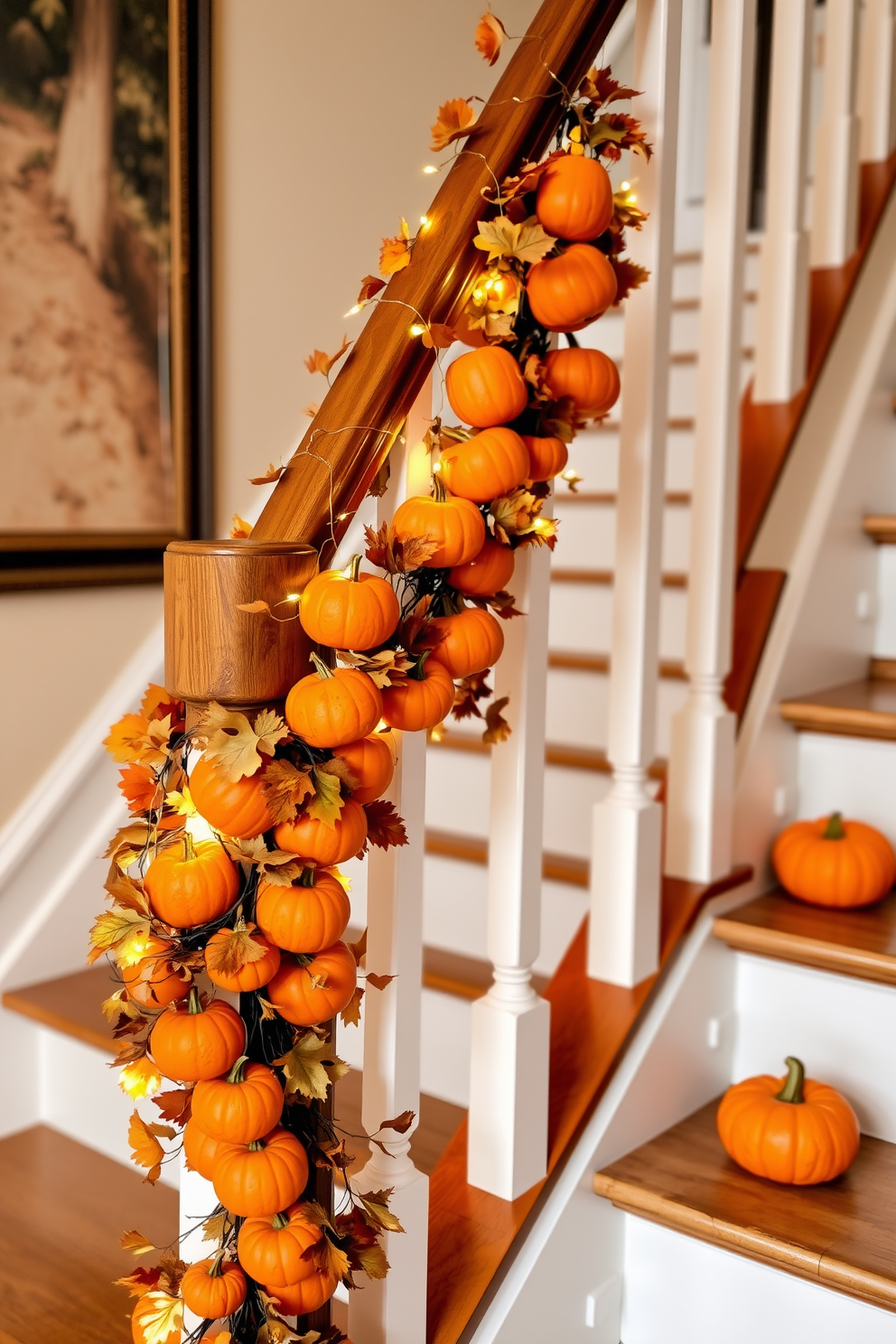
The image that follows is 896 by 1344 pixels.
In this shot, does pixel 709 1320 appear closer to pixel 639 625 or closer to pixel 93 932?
pixel 639 625

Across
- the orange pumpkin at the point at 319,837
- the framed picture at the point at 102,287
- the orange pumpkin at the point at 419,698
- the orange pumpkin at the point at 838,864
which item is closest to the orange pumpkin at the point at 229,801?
the orange pumpkin at the point at 319,837

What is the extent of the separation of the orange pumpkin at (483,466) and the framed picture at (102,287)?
3.59 feet

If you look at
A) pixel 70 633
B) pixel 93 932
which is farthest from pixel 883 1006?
pixel 70 633

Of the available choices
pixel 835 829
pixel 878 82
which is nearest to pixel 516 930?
pixel 835 829

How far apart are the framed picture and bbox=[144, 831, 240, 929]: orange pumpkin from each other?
1144 millimetres

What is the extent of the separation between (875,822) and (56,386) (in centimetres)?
140

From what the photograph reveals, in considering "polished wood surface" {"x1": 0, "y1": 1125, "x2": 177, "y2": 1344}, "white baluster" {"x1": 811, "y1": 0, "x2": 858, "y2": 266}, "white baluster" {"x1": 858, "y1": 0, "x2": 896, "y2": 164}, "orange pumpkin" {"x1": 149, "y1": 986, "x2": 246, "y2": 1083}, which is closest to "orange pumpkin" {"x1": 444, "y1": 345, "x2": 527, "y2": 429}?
"orange pumpkin" {"x1": 149, "y1": 986, "x2": 246, "y2": 1083}

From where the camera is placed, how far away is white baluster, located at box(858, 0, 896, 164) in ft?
6.86

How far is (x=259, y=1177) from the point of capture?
2.79 feet

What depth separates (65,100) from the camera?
73.2 inches

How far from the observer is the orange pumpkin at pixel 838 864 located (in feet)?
4.93

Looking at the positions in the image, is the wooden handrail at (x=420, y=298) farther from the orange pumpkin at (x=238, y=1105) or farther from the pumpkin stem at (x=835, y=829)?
the pumpkin stem at (x=835, y=829)

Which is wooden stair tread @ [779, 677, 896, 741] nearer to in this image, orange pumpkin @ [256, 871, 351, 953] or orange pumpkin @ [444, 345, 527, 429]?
orange pumpkin @ [444, 345, 527, 429]

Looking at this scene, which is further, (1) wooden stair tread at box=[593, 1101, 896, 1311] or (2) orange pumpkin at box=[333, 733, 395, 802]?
(1) wooden stair tread at box=[593, 1101, 896, 1311]
